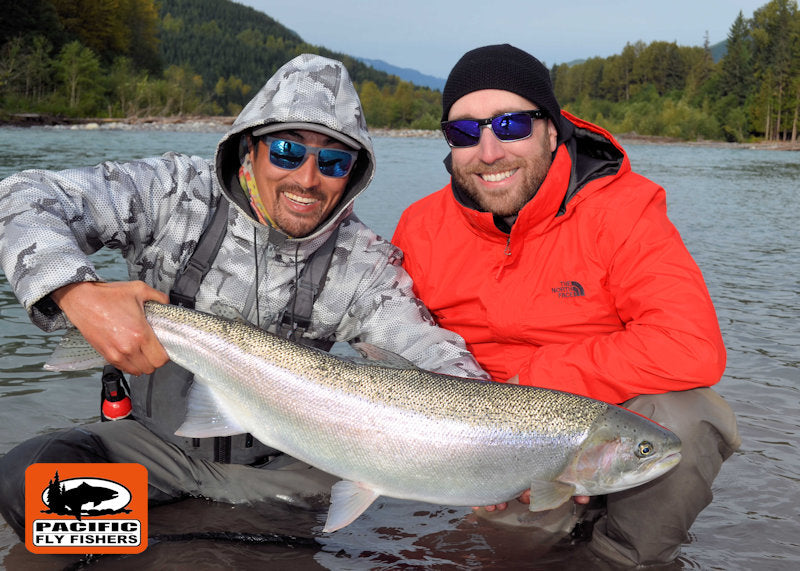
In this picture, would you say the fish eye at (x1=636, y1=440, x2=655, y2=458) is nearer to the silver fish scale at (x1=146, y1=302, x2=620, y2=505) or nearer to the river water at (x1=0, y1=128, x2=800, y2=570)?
the silver fish scale at (x1=146, y1=302, x2=620, y2=505)

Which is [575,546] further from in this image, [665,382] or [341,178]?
[341,178]

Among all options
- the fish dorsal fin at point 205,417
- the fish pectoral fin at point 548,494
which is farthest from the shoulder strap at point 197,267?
the fish pectoral fin at point 548,494

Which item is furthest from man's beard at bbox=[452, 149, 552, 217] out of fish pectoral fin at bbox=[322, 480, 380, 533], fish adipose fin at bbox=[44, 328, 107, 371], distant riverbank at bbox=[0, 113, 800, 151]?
distant riverbank at bbox=[0, 113, 800, 151]

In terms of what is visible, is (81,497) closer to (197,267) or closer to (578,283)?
(197,267)

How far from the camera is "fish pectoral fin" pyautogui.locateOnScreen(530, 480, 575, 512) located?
9.81ft

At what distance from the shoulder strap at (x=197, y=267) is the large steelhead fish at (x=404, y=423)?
1.81 feet

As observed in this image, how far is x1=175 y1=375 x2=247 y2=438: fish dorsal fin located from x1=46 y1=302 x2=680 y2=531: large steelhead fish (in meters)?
0.02

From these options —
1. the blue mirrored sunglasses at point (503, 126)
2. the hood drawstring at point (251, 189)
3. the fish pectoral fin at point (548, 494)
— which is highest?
the blue mirrored sunglasses at point (503, 126)

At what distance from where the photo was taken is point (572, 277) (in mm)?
3803

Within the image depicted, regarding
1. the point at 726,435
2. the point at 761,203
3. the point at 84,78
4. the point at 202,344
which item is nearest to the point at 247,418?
the point at 202,344

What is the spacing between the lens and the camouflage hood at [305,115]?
12.3 ft

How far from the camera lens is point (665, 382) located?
10.8ft

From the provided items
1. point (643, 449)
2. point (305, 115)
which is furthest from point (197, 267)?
point (643, 449)

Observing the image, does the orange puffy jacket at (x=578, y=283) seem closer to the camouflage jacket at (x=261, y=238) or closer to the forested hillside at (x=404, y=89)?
the camouflage jacket at (x=261, y=238)
